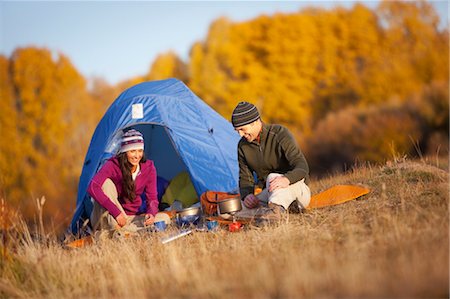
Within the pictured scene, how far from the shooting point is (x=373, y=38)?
3906 centimetres

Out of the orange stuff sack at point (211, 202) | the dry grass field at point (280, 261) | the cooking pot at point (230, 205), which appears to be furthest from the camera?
the orange stuff sack at point (211, 202)

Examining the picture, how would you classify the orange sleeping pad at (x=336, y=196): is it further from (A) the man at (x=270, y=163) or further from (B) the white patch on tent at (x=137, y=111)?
(B) the white patch on tent at (x=137, y=111)

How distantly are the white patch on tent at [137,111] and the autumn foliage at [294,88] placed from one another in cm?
1173

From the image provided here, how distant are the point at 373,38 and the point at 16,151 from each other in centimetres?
2536

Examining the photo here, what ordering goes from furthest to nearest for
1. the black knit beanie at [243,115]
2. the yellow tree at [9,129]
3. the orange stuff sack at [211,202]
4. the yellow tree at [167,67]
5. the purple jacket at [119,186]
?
the yellow tree at [167,67], the yellow tree at [9,129], the orange stuff sack at [211,202], the purple jacket at [119,186], the black knit beanie at [243,115]

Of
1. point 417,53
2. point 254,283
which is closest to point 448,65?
point 417,53

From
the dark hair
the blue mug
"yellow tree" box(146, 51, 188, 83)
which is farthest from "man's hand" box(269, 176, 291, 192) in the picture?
"yellow tree" box(146, 51, 188, 83)

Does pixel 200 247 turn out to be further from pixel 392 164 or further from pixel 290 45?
pixel 290 45

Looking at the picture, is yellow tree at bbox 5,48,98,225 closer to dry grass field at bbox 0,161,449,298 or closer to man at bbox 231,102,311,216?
man at bbox 231,102,311,216

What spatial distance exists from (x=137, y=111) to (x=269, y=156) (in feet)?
8.77

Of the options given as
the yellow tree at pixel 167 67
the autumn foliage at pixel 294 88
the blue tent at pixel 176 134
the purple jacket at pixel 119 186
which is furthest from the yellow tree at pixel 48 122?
the purple jacket at pixel 119 186

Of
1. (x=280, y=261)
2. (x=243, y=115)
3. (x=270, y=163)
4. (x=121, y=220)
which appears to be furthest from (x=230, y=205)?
(x=280, y=261)

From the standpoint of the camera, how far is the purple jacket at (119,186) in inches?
239

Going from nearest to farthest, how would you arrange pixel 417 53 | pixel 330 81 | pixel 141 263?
pixel 141 263 < pixel 417 53 < pixel 330 81
